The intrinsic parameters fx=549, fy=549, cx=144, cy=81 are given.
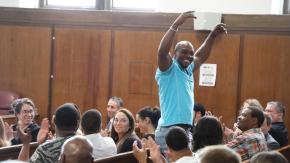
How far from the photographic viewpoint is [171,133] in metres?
3.49

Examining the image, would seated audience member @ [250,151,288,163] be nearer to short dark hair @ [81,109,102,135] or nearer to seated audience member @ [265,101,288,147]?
short dark hair @ [81,109,102,135]

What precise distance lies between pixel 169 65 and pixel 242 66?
12.0 feet

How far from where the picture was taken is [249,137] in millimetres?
4211

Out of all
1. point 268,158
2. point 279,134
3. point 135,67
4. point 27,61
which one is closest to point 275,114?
point 279,134

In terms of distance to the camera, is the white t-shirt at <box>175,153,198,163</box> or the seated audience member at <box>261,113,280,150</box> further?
the seated audience member at <box>261,113,280,150</box>

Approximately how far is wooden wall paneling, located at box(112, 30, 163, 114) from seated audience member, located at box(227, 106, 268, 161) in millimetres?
3789

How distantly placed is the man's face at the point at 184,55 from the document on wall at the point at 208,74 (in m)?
3.50

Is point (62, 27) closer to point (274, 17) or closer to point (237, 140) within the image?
point (274, 17)

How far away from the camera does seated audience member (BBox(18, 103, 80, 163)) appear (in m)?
3.68

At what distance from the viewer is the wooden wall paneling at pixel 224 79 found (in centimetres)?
789

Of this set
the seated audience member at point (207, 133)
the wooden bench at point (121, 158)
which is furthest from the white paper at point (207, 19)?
the seated audience member at point (207, 133)

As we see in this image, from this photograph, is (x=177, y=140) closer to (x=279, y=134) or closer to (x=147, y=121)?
(x=147, y=121)

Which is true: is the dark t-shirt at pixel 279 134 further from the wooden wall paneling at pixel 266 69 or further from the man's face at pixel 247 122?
the wooden wall paneling at pixel 266 69

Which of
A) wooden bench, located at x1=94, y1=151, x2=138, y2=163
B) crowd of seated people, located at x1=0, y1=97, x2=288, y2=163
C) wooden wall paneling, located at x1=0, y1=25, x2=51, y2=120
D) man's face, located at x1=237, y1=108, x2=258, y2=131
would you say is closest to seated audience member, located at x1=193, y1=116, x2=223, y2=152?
crowd of seated people, located at x1=0, y1=97, x2=288, y2=163
